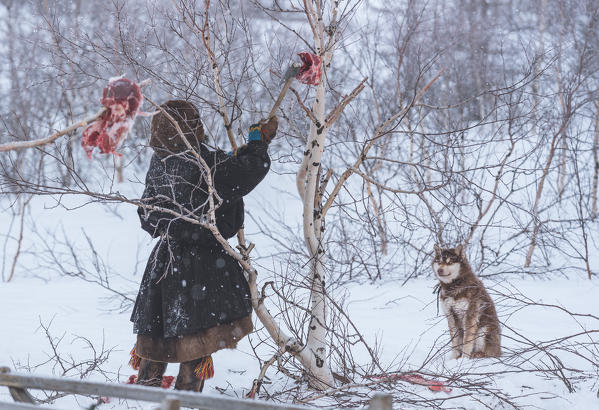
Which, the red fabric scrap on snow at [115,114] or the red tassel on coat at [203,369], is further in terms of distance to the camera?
the red tassel on coat at [203,369]

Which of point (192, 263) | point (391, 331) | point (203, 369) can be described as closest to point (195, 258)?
point (192, 263)

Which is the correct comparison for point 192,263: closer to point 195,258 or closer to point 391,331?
point 195,258

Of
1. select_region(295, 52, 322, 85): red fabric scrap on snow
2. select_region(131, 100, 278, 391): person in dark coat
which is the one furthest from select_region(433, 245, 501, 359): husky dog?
select_region(295, 52, 322, 85): red fabric scrap on snow

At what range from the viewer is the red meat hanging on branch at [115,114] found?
5.60 ft

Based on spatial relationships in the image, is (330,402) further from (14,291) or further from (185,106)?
(14,291)

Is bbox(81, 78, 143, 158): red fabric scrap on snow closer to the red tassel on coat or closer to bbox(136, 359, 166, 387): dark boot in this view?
the red tassel on coat

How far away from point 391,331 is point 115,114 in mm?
4015

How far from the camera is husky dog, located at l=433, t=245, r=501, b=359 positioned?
395 cm

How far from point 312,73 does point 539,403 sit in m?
2.31

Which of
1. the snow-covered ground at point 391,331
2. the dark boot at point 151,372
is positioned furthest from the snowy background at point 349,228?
the dark boot at point 151,372

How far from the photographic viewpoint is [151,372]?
10.3 ft

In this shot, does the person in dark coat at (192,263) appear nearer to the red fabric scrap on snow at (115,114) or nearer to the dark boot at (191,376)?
the dark boot at (191,376)

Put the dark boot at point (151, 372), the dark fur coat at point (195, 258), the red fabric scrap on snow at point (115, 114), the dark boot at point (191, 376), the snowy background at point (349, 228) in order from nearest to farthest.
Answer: the red fabric scrap on snow at point (115, 114), the dark fur coat at point (195, 258), the dark boot at point (191, 376), the dark boot at point (151, 372), the snowy background at point (349, 228)

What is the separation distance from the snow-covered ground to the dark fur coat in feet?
1.98
